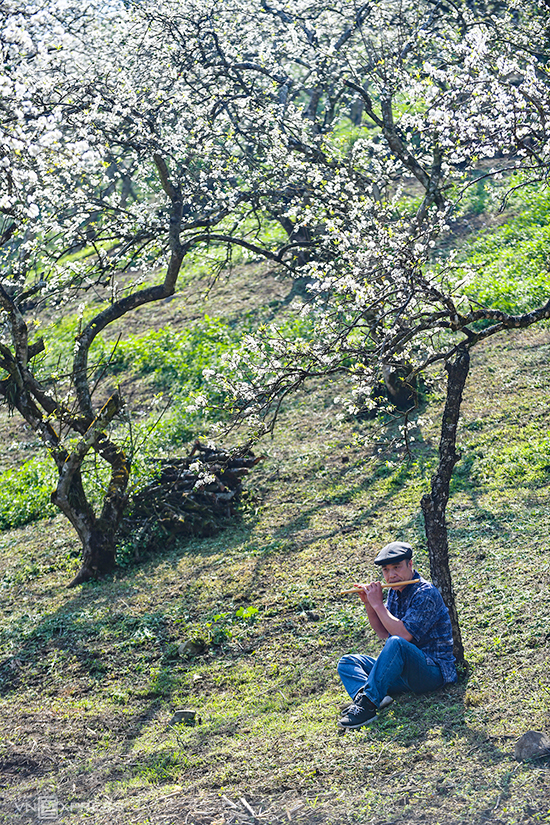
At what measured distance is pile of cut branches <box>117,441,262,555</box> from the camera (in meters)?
10.1

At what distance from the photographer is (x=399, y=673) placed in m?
5.16

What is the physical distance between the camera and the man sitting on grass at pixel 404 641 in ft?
16.9

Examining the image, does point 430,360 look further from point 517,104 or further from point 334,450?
point 334,450

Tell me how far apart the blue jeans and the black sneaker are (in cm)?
4

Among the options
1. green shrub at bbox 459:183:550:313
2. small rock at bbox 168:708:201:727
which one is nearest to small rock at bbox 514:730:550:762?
small rock at bbox 168:708:201:727

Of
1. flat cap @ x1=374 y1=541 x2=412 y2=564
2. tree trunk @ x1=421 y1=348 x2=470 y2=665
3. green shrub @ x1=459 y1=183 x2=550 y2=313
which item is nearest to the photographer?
flat cap @ x1=374 y1=541 x2=412 y2=564

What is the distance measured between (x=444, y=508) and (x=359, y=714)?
147 cm

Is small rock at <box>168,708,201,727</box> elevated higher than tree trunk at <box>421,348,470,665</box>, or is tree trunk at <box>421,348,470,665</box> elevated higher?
tree trunk at <box>421,348,470,665</box>

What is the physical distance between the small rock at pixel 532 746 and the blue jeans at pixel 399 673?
0.95 metres

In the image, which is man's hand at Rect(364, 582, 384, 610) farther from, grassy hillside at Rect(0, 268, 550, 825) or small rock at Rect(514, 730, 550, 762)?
small rock at Rect(514, 730, 550, 762)

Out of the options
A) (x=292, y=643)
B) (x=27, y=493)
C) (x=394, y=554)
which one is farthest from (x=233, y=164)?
(x=394, y=554)

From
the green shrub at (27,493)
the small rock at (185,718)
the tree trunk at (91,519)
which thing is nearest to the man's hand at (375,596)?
the small rock at (185,718)

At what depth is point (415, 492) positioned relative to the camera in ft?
32.2

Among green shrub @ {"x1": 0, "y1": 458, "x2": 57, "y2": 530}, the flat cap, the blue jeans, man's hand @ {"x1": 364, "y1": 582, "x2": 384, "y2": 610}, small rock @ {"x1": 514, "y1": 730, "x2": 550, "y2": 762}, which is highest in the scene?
green shrub @ {"x1": 0, "y1": 458, "x2": 57, "y2": 530}
